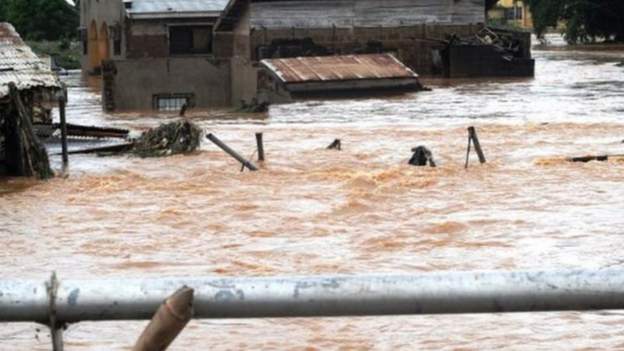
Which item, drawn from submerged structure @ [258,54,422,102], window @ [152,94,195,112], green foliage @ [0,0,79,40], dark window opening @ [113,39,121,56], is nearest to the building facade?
green foliage @ [0,0,79,40]

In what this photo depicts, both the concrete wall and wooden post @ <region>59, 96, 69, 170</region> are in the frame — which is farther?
the concrete wall

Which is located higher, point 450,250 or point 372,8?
point 372,8

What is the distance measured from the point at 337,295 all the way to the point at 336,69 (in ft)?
109

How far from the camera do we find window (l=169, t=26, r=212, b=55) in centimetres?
4431

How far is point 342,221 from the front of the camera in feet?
46.3

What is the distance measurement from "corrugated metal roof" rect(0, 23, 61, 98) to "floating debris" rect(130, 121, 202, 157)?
8.46 feet

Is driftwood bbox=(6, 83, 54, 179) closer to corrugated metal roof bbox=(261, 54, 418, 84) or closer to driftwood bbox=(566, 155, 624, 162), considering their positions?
driftwood bbox=(566, 155, 624, 162)

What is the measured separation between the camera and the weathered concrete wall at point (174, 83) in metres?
32.6

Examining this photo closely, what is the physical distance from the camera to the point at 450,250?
12.0 m

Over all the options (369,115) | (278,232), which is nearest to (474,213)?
(278,232)

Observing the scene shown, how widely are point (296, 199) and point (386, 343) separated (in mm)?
7674

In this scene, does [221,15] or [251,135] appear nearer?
[251,135]

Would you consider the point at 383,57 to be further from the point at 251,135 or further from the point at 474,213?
the point at 474,213

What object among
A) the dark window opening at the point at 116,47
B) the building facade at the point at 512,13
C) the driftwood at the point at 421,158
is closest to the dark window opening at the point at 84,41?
the dark window opening at the point at 116,47
